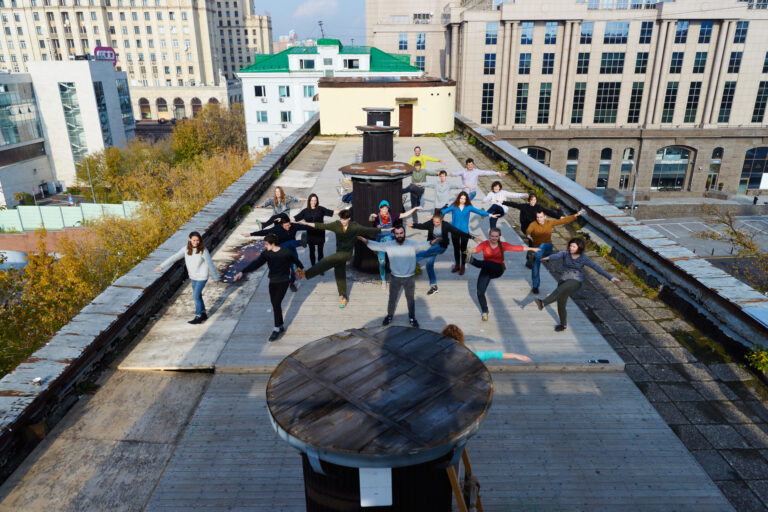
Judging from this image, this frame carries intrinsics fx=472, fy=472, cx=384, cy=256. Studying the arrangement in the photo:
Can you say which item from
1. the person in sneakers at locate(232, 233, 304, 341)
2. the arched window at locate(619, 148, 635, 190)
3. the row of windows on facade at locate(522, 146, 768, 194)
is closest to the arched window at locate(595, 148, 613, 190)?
the row of windows on facade at locate(522, 146, 768, 194)

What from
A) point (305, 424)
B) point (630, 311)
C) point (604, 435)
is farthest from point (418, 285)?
point (305, 424)

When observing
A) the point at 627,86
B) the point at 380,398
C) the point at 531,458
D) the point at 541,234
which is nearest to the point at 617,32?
the point at 627,86

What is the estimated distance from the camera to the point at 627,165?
56.4 metres

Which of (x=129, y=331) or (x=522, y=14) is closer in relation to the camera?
(x=129, y=331)

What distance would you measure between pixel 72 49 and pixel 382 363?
393 ft

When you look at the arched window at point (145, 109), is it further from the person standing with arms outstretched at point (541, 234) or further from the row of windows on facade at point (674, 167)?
the person standing with arms outstretched at point (541, 234)

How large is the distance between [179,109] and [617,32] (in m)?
84.1

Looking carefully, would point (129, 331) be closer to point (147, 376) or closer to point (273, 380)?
point (147, 376)

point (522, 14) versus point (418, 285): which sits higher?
point (522, 14)

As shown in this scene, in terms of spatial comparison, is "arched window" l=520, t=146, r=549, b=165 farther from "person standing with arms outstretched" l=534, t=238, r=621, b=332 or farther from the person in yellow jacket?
"person standing with arms outstretched" l=534, t=238, r=621, b=332

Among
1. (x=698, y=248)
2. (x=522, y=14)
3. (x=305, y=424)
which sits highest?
(x=522, y=14)

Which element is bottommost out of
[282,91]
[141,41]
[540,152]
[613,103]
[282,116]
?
[540,152]

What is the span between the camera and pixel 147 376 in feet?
20.7

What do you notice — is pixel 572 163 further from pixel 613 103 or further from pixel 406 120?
pixel 406 120
